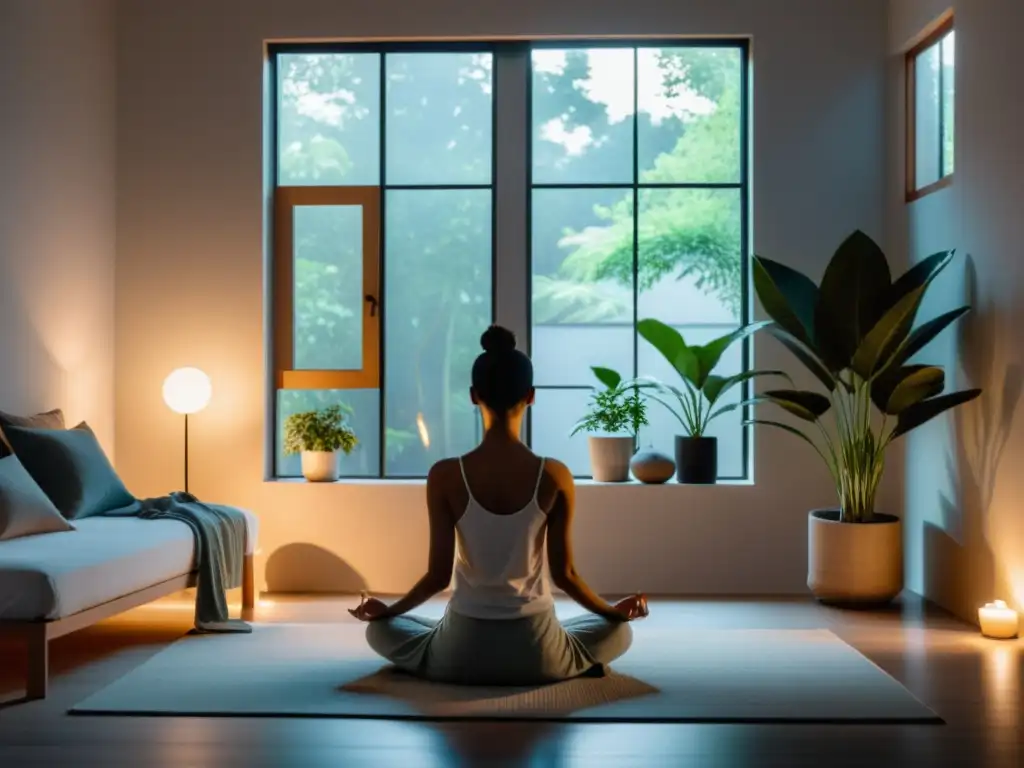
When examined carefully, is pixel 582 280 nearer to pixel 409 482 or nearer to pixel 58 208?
pixel 409 482

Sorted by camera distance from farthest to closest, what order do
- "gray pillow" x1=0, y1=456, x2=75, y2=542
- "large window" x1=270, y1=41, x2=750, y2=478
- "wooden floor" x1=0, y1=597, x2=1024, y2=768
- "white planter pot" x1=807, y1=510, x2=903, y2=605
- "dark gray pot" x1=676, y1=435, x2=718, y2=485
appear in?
1. "large window" x1=270, y1=41, x2=750, y2=478
2. "dark gray pot" x1=676, y1=435, x2=718, y2=485
3. "white planter pot" x1=807, y1=510, x2=903, y2=605
4. "gray pillow" x1=0, y1=456, x2=75, y2=542
5. "wooden floor" x1=0, y1=597, x2=1024, y2=768

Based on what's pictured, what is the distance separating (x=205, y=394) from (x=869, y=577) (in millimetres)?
3126

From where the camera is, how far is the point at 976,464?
5.21 m

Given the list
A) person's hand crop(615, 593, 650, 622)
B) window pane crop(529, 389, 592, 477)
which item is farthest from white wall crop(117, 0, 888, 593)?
person's hand crop(615, 593, 650, 622)

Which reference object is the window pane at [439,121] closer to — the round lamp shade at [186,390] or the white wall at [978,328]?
the round lamp shade at [186,390]

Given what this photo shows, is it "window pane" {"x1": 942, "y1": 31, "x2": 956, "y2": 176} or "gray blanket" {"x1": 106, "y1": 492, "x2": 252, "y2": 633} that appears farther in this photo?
"window pane" {"x1": 942, "y1": 31, "x2": 956, "y2": 176}

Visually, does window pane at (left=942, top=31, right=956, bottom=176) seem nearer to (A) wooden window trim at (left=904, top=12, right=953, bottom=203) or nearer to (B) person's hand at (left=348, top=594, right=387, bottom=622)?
(A) wooden window trim at (left=904, top=12, right=953, bottom=203)

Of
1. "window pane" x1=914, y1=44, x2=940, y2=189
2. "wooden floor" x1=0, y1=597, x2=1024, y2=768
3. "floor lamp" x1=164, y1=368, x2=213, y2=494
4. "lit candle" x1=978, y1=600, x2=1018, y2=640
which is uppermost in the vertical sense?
"window pane" x1=914, y1=44, x2=940, y2=189

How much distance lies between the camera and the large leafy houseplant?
17.2ft

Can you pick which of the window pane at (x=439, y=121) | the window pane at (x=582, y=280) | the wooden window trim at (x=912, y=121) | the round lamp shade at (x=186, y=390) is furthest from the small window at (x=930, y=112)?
the round lamp shade at (x=186, y=390)

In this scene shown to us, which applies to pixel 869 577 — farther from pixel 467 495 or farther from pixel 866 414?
pixel 467 495

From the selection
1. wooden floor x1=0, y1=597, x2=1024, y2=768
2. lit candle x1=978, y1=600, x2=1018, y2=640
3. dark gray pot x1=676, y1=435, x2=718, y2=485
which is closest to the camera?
wooden floor x1=0, y1=597, x2=1024, y2=768

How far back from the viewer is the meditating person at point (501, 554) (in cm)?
367

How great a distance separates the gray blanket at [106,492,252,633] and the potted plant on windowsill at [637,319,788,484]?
2008 mm
